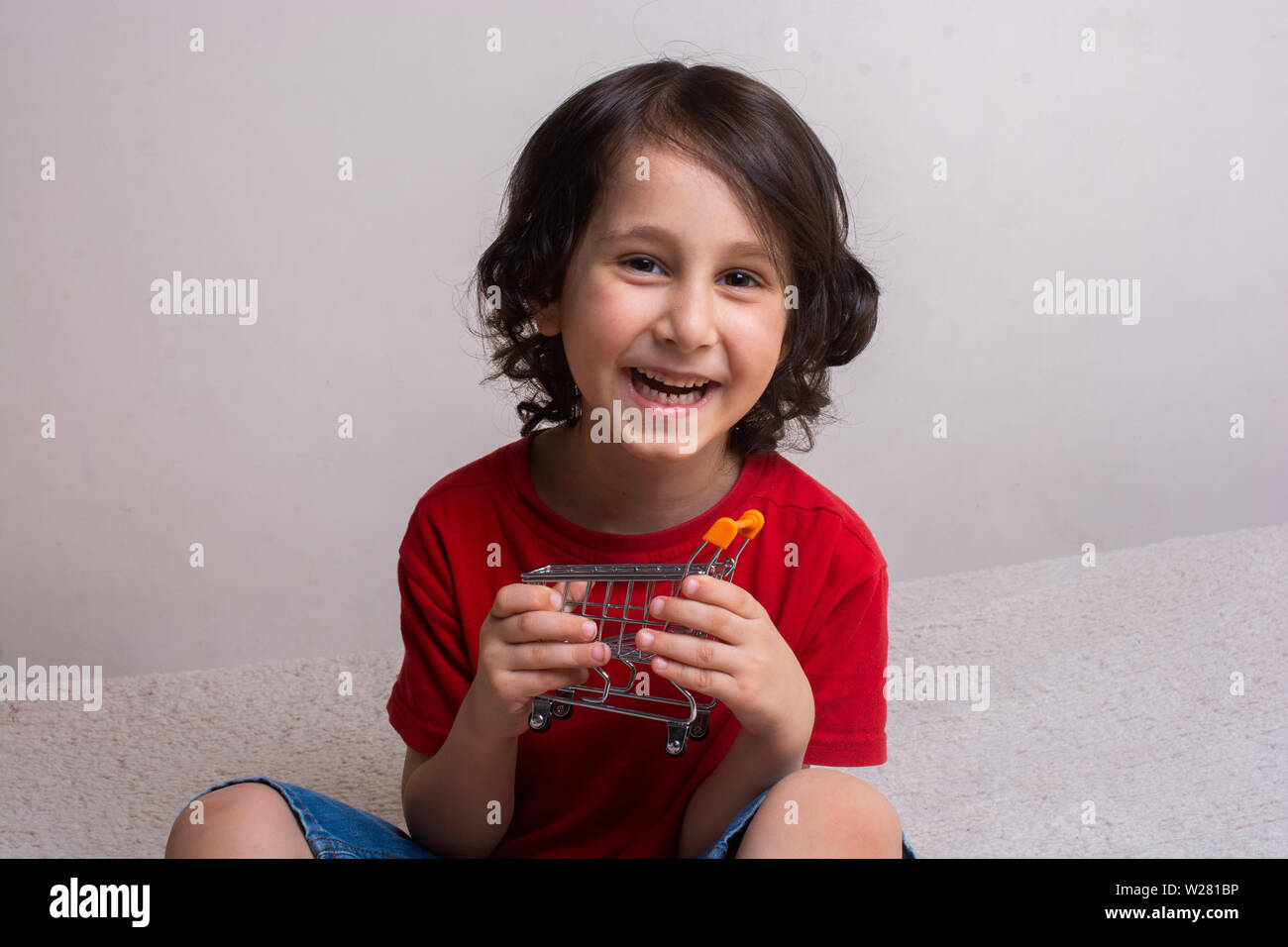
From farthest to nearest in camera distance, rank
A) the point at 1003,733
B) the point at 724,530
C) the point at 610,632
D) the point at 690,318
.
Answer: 1. the point at 1003,733
2. the point at 610,632
3. the point at 690,318
4. the point at 724,530

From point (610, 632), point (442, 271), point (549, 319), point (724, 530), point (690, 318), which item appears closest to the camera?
point (724, 530)

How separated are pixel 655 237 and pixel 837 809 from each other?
1.60 feet

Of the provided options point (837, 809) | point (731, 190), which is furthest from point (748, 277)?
point (837, 809)

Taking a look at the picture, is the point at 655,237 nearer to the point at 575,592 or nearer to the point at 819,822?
the point at 575,592

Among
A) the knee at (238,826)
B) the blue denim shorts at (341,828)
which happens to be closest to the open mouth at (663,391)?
the blue denim shorts at (341,828)

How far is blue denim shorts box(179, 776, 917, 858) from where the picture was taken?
1.00 meters

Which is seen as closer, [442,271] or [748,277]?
[748,277]

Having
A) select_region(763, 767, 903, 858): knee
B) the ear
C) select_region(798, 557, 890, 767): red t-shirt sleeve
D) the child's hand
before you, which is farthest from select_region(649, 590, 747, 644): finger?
the ear

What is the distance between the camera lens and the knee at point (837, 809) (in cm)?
97

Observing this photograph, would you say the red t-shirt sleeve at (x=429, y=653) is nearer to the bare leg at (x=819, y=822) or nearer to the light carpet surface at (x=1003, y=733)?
the light carpet surface at (x=1003, y=733)

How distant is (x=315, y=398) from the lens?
1990mm

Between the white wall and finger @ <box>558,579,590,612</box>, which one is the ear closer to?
finger @ <box>558,579,590,612</box>

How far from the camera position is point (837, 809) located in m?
0.98

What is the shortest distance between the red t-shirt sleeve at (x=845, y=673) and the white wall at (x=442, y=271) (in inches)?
35.8
